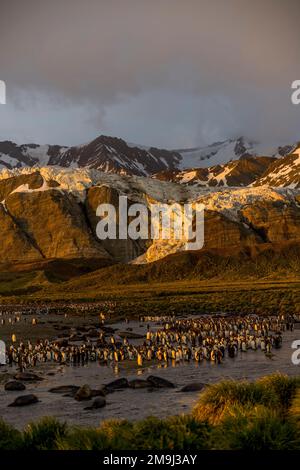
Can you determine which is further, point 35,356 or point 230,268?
point 230,268

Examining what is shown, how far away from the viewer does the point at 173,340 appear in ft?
173

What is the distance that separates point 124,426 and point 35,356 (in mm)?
29012

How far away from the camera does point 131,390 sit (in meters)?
30.5

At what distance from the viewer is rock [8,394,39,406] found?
27484mm

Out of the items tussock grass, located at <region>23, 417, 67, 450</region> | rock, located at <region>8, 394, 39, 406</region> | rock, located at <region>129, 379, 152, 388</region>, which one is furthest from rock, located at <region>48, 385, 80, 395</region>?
tussock grass, located at <region>23, 417, 67, 450</region>

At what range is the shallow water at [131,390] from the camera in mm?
25000

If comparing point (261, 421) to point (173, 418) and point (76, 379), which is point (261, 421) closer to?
point (173, 418)

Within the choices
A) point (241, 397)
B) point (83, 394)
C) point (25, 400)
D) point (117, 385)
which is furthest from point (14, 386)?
point (241, 397)

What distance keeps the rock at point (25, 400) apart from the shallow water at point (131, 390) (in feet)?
1.36

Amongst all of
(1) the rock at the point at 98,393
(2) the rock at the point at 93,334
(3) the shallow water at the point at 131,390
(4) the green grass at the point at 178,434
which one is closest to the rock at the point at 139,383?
(3) the shallow water at the point at 131,390

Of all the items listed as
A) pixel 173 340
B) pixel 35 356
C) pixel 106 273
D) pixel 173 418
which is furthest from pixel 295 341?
pixel 106 273

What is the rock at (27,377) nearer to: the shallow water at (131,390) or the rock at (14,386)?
the shallow water at (131,390)

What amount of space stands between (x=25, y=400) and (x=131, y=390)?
5.86m

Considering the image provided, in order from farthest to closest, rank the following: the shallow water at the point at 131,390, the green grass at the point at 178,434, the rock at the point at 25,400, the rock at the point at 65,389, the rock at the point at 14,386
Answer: the rock at the point at 14,386 < the rock at the point at 65,389 < the rock at the point at 25,400 < the shallow water at the point at 131,390 < the green grass at the point at 178,434
